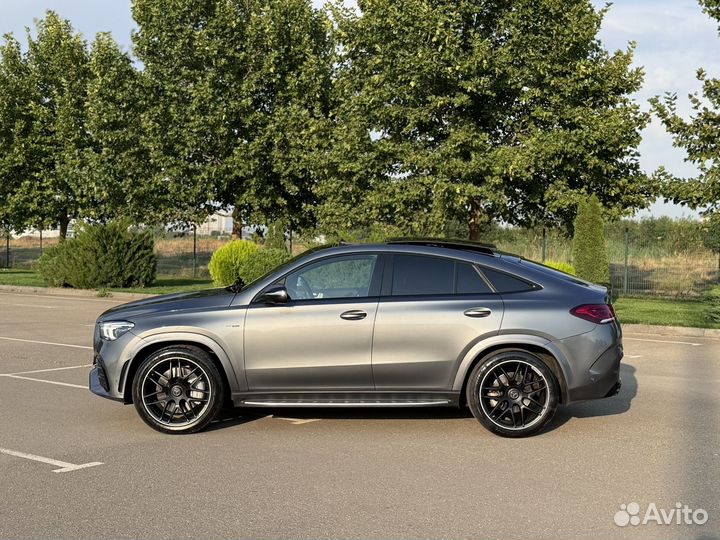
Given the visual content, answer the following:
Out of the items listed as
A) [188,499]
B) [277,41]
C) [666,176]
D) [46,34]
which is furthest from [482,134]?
[46,34]

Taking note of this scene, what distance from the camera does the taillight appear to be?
7.16 m

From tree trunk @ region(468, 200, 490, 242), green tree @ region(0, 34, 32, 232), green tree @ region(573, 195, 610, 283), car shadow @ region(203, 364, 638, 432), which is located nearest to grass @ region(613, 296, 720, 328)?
green tree @ region(573, 195, 610, 283)

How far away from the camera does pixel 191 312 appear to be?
7.32 metres

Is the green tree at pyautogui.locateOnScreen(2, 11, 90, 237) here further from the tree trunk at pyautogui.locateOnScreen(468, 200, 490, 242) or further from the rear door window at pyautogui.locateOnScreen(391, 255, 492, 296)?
the rear door window at pyautogui.locateOnScreen(391, 255, 492, 296)

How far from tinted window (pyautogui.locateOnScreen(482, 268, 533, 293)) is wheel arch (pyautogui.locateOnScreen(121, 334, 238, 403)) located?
2387mm

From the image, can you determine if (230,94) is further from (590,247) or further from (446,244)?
(446,244)

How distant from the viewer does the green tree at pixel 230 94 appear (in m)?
31.3

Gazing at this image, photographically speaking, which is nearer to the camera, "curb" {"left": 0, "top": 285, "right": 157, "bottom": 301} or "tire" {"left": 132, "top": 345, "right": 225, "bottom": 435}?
"tire" {"left": 132, "top": 345, "right": 225, "bottom": 435}

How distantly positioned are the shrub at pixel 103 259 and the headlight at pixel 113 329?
71.0ft

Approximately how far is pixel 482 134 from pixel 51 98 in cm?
2209

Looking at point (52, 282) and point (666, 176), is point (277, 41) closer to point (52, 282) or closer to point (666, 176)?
point (52, 282)

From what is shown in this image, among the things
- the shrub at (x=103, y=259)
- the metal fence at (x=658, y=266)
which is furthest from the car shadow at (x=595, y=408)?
the shrub at (x=103, y=259)

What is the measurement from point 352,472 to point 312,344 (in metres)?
1.46

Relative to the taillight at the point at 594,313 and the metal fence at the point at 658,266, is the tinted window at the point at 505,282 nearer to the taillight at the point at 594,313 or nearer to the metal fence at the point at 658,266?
the taillight at the point at 594,313
